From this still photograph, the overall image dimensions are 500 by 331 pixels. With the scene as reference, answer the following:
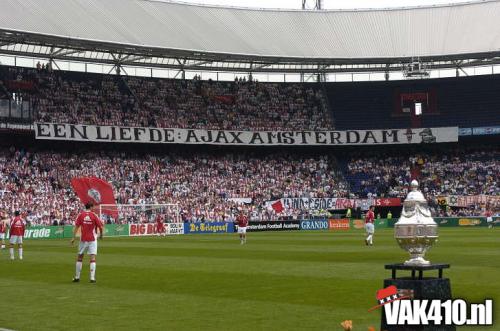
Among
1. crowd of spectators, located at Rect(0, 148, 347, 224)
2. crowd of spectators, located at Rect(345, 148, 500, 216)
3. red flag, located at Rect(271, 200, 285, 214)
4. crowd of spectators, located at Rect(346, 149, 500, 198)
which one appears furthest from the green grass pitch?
crowd of spectators, located at Rect(346, 149, 500, 198)

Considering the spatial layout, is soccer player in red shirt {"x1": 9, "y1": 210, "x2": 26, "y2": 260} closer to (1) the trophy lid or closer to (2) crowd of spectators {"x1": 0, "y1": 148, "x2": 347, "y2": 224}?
(1) the trophy lid

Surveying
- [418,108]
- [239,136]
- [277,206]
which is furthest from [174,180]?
[418,108]

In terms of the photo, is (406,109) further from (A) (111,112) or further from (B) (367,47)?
(A) (111,112)

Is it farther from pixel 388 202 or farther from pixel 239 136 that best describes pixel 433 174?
pixel 239 136

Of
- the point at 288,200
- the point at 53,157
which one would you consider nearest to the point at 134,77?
the point at 53,157

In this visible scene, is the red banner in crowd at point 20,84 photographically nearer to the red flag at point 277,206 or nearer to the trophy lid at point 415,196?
the red flag at point 277,206

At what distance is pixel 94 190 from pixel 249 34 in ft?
78.2

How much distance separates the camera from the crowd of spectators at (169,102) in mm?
69375

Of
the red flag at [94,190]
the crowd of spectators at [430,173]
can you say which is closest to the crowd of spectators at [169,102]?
the crowd of spectators at [430,173]

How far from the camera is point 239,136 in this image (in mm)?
76125

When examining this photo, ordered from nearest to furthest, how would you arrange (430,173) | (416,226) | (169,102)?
1. (416,226)
2. (169,102)
3. (430,173)

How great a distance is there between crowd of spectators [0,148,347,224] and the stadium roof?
9220 mm

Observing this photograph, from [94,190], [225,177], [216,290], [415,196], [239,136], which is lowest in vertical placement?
[216,290]

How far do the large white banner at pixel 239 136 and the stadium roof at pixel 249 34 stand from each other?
6.59m
